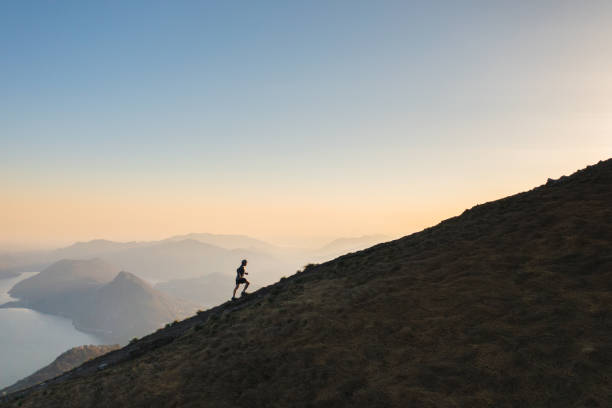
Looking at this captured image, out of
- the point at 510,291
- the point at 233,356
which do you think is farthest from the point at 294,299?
the point at 510,291

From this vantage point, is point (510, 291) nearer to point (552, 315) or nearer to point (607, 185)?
point (552, 315)

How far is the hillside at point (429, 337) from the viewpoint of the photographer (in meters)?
9.88

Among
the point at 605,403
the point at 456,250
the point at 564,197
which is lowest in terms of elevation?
the point at 605,403

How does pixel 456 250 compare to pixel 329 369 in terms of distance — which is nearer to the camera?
pixel 329 369

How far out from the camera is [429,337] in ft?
41.4

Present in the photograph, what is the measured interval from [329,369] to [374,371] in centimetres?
166

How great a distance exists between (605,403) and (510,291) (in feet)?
20.8

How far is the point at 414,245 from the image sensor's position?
1040 inches

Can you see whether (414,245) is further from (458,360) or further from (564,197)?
(458,360)

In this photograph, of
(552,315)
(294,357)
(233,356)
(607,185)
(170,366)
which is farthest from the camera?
(607,185)

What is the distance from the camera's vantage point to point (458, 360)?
10.9m

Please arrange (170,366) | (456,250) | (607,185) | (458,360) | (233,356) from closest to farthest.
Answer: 1. (458,360)
2. (233,356)
3. (170,366)
4. (456,250)
5. (607,185)

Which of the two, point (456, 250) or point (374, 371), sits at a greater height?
point (456, 250)

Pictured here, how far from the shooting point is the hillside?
9883 mm
